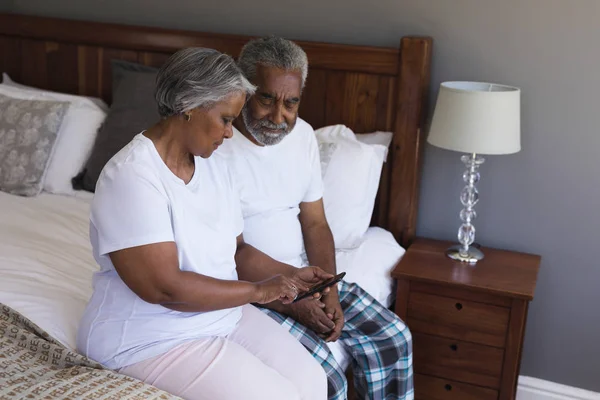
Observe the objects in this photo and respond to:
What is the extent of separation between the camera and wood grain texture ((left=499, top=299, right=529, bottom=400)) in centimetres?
225

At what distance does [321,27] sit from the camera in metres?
2.71

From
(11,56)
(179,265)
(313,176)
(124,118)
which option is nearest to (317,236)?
(313,176)

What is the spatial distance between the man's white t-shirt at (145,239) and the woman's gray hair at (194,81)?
0.34 feet

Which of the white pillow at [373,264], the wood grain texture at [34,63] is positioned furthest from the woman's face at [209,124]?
the wood grain texture at [34,63]

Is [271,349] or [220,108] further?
[271,349]

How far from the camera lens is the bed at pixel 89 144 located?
1.80 metres

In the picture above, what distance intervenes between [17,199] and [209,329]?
4.34 feet

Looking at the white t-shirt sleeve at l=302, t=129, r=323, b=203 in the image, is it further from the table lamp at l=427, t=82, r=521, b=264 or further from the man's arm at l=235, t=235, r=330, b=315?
the table lamp at l=427, t=82, r=521, b=264

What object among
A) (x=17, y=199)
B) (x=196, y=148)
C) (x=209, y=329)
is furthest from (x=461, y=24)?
(x=17, y=199)

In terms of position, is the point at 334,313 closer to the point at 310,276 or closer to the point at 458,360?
the point at 310,276

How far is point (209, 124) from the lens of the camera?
1.63 metres

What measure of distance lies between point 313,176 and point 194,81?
0.68 m

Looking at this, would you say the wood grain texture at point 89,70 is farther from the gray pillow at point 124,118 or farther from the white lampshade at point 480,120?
the white lampshade at point 480,120

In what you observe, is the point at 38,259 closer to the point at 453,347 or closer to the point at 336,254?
the point at 336,254
